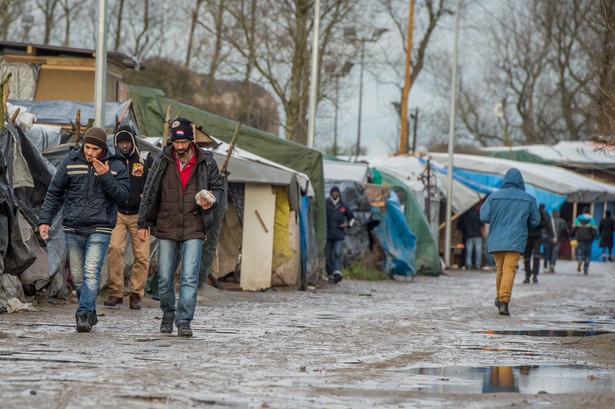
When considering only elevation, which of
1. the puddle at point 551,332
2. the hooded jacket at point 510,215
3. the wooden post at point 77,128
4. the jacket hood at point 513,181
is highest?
the wooden post at point 77,128

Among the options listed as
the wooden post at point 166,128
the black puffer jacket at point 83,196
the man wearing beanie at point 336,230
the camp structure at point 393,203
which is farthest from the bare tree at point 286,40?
the black puffer jacket at point 83,196

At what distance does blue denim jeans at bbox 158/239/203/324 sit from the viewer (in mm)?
10758

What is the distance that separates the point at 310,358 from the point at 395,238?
1785cm

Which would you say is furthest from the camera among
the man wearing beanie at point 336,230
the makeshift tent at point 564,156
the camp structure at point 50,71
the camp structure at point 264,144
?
the makeshift tent at point 564,156

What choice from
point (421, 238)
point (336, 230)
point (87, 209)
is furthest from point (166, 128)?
point (421, 238)

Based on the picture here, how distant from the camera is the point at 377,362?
951 centimetres

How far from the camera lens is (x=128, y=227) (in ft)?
47.4

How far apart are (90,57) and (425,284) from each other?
8.43m

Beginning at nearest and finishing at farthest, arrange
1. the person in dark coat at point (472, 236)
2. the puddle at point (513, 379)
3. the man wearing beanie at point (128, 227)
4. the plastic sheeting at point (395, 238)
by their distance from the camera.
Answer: the puddle at point (513, 379) → the man wearing beanie at point (128, 227) → the plastic sheeting at point (395, 238) → the person in dark coat at point (472, 236)

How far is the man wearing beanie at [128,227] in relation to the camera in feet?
46.8

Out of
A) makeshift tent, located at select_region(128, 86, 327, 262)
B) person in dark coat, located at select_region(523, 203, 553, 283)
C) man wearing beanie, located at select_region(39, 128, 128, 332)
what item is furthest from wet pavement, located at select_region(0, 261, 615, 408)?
person in dark coat, located at select_region(523, 203, 553, 283)

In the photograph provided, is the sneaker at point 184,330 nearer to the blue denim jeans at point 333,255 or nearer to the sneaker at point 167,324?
the sneaker at point 167,324

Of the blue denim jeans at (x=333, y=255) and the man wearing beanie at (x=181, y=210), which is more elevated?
the man wearing beanie at (x=181, y=210)

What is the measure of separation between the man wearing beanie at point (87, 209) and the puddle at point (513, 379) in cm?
323
